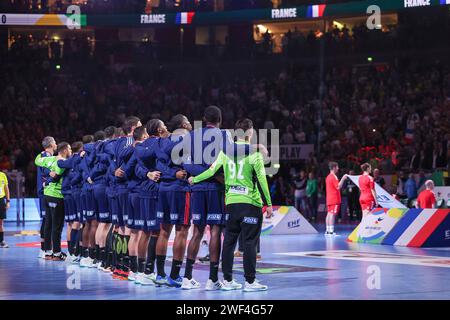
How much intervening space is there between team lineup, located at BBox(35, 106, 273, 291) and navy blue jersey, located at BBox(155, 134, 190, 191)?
14 millimetres

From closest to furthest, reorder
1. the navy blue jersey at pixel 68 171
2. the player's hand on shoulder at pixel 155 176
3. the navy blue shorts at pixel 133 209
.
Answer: the player's hand on shoulder at pixel 155 176 < the navy blue shorts at pixel 133 209 < the navy blue jersey at pixel 68 171

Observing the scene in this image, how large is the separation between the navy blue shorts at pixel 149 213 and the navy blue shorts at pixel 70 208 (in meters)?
3.98

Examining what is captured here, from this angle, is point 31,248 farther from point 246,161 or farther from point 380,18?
point 380,18

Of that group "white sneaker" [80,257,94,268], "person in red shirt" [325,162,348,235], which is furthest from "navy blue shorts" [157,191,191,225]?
"person in red shirt" [325,162,348,235]

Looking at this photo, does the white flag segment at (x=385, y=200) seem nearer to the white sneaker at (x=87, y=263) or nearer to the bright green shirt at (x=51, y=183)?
the bright green shirt at (x=51, y=183)

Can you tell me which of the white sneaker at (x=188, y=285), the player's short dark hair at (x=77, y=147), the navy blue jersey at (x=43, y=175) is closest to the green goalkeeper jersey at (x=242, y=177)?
the white sneaker at (x=188, y=285)

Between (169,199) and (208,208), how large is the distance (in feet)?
2.27

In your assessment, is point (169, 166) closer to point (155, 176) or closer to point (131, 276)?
point (155, 176)

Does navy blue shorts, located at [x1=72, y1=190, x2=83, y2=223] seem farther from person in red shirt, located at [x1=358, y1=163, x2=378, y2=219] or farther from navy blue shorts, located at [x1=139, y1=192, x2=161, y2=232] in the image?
person in red shirt, located at [x1=358, y1=163, x2=378, y2=219]

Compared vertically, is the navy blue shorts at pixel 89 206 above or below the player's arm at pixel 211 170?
below

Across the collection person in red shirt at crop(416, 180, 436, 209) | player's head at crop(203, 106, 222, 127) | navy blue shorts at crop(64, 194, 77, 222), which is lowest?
person in red shirt at crop(416, 180, 436, 209)

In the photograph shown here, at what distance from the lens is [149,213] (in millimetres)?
12211

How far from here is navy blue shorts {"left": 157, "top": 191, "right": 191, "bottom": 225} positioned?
11.6 meters

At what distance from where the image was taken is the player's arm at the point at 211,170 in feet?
36.7
